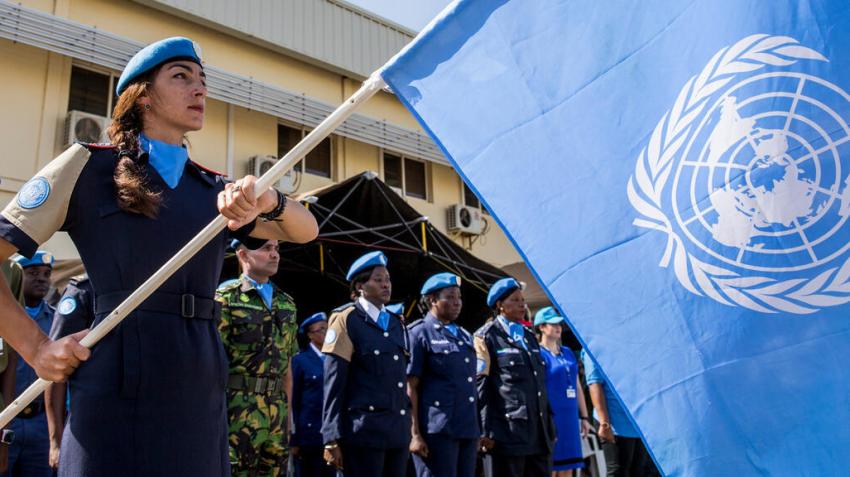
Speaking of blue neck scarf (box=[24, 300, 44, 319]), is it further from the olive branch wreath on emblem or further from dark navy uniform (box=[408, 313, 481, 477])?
the olive branch wreath on emblem

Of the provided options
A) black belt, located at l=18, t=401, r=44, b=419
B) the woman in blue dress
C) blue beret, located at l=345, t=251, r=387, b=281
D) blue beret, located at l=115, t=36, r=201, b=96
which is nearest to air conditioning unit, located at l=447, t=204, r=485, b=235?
the woman in blue dress

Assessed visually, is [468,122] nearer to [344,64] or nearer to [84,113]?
[84,113]

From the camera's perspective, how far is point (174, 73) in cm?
204

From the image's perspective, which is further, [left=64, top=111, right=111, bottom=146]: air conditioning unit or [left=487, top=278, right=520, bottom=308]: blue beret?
[left=64, top=111, right=111, bottom=146]: air conditioning unit

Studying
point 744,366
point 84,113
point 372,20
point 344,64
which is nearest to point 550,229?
point 744,366

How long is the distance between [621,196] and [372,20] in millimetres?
13048

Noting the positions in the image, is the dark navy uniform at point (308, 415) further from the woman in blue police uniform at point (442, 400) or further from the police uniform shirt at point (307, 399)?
the woman in blue police uniform at point (442, 400)

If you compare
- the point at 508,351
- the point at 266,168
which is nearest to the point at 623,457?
the point at 508,351

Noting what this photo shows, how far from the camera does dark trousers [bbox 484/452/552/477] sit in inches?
226

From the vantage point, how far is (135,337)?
1739mm

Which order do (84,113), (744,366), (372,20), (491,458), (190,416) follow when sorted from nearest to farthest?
(744,366) → (190,416) → (491,458) → (84,113) → (372,20)

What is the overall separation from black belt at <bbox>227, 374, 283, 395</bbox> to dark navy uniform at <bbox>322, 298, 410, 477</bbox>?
821 mm

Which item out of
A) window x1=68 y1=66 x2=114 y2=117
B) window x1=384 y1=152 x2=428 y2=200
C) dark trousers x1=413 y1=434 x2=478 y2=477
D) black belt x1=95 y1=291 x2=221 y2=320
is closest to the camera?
black belt x1=95 y1=291 x2=221 y2=320

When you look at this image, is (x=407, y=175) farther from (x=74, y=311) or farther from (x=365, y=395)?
(x=74, y=311)
